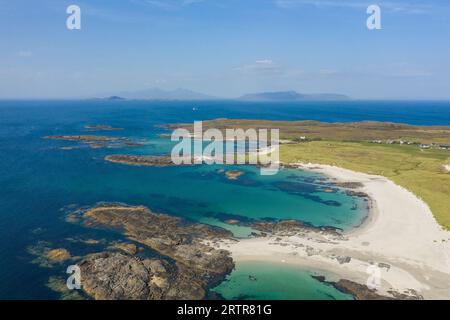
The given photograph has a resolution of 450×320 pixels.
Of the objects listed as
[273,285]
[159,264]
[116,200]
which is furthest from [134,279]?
[116,200]

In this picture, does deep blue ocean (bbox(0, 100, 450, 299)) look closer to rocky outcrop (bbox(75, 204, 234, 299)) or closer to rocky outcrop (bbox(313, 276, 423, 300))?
rocky outcrop (bbox(313, 276, 423, 300))

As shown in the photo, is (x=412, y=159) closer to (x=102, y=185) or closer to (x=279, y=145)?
(x=279, y=145)

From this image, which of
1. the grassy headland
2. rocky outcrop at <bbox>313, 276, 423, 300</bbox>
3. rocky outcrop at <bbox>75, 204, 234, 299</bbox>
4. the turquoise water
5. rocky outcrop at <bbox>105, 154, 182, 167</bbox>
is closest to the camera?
rocky outcrop at <bbox>313, 276, 423, 300</bbox>

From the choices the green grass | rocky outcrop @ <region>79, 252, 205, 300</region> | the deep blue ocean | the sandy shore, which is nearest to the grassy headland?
the green grass

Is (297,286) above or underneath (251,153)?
underneath

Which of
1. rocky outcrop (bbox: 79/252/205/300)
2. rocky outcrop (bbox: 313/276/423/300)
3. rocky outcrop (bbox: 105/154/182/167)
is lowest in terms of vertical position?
rocky outcrop (bbox: 313/276/423/300)

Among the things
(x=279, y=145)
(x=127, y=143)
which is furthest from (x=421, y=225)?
(x=127, y=143)
